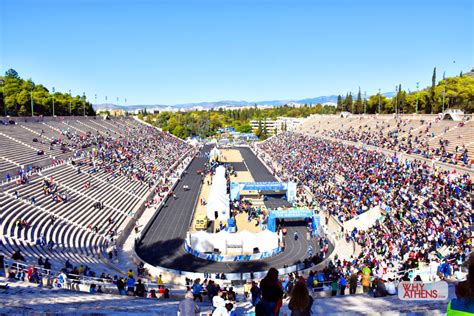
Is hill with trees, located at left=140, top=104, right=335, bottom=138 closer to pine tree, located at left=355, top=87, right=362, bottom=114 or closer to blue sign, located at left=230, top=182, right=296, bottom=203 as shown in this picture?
pine tree, located at left=355, top=87, right=362, bottom=114

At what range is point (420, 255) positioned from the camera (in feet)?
56.2

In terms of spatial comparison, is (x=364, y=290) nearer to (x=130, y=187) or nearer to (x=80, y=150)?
(x=130, y=187)

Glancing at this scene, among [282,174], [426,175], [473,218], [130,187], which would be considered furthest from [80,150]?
[473,218]

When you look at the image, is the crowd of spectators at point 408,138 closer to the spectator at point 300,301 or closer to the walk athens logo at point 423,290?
the walk athens logo at point 423,290

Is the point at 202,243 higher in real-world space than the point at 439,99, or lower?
lower

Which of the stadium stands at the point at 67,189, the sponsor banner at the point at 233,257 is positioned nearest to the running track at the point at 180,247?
the sponsor banner at the point at 233,257

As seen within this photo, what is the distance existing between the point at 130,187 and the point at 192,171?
828 inches

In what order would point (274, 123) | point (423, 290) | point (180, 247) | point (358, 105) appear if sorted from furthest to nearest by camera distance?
point (274, 123) < point (358, 105) < point (180, 247) < point (423, 290)

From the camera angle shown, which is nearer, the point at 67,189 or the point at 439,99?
the point at 67,189

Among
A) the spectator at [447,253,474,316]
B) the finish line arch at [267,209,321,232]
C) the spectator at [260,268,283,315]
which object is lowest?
the finish line arch at [267,209,321,232]

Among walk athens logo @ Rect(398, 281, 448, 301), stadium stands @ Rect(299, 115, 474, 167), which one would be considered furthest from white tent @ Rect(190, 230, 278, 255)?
stadium stands @ Rect(299, 115, 474, 167)

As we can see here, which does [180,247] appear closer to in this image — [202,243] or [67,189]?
[202,243]

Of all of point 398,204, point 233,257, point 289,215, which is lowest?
point 233,257

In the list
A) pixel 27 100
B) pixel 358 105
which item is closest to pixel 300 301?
pixel 27 100
